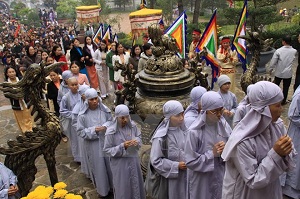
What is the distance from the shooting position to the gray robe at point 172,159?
12.5 ft

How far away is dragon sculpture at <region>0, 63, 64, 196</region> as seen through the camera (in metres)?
3.53

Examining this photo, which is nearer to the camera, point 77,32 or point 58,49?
point 58,49

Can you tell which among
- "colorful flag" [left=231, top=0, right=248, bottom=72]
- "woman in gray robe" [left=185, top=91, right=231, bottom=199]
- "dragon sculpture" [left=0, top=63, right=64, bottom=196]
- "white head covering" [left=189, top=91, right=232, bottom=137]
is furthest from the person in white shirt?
"dragon sculpture" [left=0, top=63, right=64, bottom=196]

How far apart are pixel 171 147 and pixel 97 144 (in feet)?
5.21

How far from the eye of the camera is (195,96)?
4.43 m

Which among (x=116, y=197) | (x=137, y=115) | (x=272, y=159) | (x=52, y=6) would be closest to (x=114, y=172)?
(x=116, y=197)

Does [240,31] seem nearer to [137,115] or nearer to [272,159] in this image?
[137,115]

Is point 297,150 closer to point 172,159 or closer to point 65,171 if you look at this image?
point 172,159

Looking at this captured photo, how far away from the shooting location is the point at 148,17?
18016 mm

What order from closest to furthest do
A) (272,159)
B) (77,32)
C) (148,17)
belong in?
1. (272,159)
2. (148,17)
3. (77,32)

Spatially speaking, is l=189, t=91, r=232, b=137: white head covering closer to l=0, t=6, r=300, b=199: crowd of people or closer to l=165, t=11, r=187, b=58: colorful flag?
l=0, t=6, r=300, b=199: crowd of people

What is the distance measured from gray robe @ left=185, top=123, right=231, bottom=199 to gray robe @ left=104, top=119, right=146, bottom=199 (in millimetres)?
942

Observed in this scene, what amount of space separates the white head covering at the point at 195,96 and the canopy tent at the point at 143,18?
14.1 meters

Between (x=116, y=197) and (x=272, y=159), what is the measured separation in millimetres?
2666
